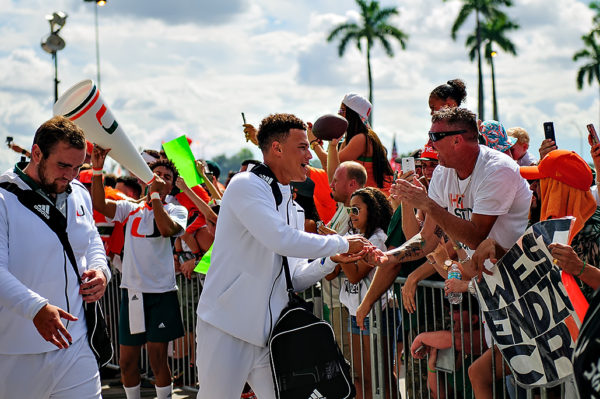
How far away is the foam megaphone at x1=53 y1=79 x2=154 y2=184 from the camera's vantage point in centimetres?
596

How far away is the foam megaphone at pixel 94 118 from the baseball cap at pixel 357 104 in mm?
2098

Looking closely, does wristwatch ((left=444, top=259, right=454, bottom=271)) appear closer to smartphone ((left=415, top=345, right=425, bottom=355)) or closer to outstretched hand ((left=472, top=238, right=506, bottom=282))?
outstretched hand ((left=472, top=238, right=506, bottom=282))

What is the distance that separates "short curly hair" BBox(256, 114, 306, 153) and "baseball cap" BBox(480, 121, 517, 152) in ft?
5.12

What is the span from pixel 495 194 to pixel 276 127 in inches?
56.3

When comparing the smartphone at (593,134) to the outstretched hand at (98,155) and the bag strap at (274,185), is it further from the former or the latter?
the outstretched hand at (98,155)

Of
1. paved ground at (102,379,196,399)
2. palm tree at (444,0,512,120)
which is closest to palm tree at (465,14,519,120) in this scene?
palm tree at (444,0,512,120)

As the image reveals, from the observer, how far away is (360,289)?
5.85 meters

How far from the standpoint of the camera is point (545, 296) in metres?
4.14

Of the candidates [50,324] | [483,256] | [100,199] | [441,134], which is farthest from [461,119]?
[100,199]

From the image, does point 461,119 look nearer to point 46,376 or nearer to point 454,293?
point 454,293

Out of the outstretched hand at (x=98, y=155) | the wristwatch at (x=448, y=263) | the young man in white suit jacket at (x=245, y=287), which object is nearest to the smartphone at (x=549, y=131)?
the wristwatch at (x=448, y=263)

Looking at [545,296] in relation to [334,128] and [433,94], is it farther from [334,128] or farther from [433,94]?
[334,128]

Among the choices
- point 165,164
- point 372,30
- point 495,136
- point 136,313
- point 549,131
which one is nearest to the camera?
point 549,131

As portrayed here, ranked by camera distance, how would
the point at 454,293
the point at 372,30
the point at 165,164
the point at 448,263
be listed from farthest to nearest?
the point at 372,30, the point at 165,164, the point at 454,293, the point at 448,263
